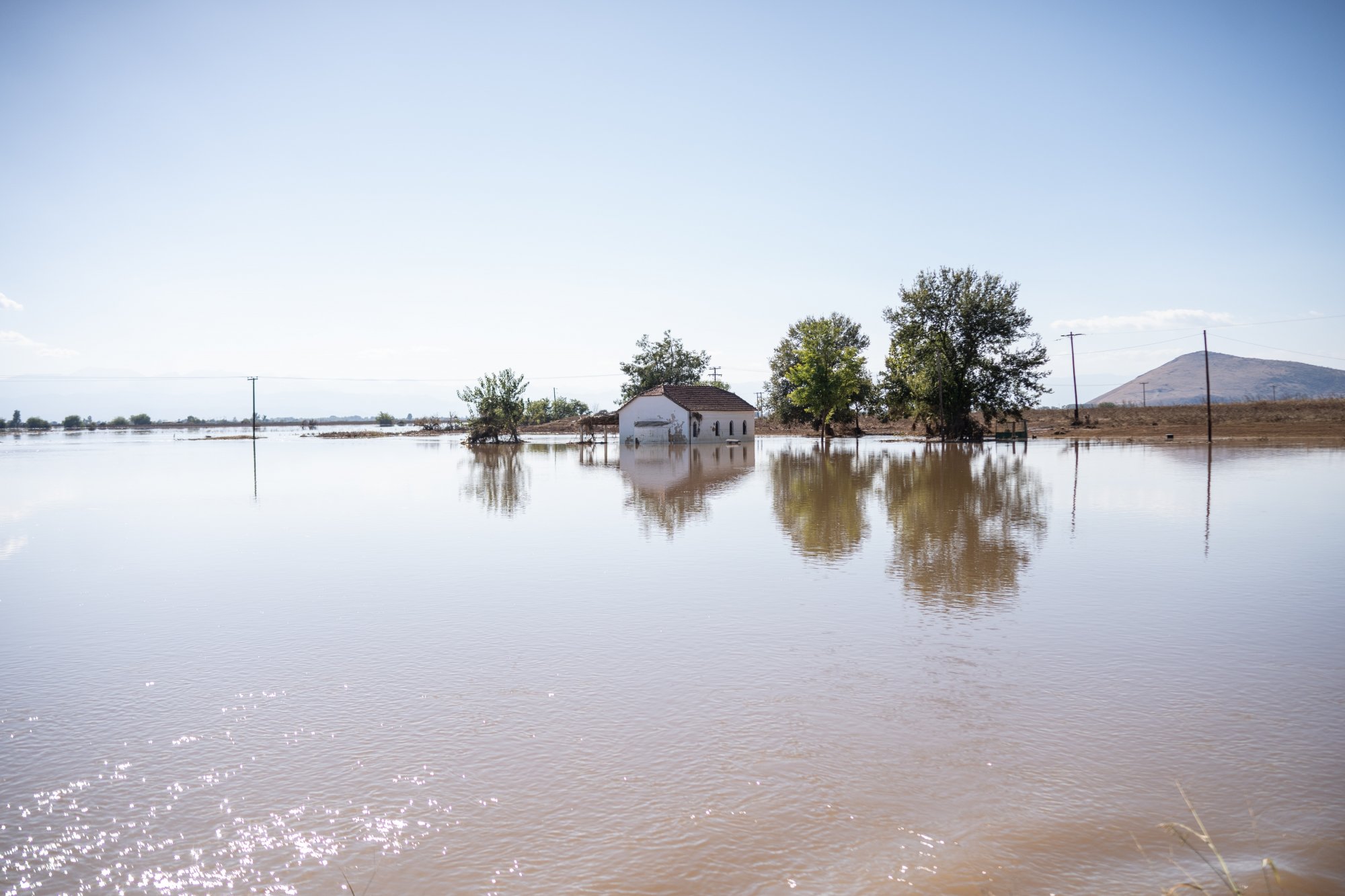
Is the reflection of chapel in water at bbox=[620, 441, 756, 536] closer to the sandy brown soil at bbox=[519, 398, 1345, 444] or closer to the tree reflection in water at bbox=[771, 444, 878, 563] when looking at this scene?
the tree reflection in water at bbox=[771, 444, 878, 563]

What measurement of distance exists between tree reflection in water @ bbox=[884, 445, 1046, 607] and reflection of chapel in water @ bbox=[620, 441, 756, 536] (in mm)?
4926

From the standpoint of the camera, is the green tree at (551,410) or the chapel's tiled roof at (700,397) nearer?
the chapel's tiled roof at (700,397)

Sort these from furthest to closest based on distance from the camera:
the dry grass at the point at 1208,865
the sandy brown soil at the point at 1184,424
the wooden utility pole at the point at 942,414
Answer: the wooden utility pole at the point at 942,414, the sandy brown soil at the point at 1184,424, the dry grass at the point at 1208,865

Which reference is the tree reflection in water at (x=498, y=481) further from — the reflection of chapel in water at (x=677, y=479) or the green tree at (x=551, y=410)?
the green tree at (x=551, y=410)

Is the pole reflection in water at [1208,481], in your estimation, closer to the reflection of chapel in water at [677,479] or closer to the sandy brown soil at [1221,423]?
the reflection of chapel in water at [677,479]

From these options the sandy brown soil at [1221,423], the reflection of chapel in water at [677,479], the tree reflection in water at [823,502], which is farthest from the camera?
the sandy brown soil at [1221,423]


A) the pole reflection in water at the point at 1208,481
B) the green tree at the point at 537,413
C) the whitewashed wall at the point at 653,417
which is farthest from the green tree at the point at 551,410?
the pole reflection in water at the point at 1208,481

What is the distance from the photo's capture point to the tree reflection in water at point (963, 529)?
1118 cm

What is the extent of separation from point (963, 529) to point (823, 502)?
541cm

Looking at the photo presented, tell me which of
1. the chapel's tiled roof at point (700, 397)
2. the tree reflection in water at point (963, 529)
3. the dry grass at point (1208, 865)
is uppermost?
the chapel's tiled roof at point (700, 397)

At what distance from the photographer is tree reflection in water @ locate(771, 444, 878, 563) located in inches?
578

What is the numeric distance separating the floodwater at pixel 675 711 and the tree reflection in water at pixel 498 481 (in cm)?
582

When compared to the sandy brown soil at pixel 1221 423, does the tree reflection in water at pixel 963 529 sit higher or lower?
lower

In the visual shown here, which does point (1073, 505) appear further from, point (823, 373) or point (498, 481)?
point (823, 373)
